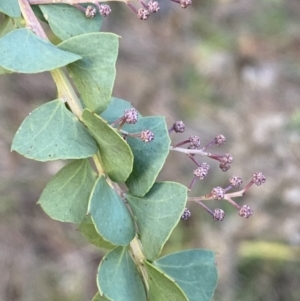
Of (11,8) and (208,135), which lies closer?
(11,8)

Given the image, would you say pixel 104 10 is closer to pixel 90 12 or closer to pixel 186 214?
pixel 90 12

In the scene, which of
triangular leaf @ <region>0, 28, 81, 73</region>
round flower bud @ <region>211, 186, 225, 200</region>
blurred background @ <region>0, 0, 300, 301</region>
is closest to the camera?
triangular leaf @ <region>0, 28, 81, 73</region>

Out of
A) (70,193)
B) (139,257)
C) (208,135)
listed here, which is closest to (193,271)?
(139,257)

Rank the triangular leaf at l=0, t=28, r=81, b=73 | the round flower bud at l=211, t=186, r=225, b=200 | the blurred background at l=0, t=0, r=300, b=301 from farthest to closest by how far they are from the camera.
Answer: the blurred background at l=0, t=0, r=300, b=301
the round flower bud at l=211, t=186, r=225, b=200
the triangular leaf at l=0, t=28, r=81, b=73

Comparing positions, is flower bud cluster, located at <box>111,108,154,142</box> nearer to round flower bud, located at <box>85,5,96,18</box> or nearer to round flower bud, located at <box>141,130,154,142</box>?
round flower bud, located at <box>141,130,154,142</box>

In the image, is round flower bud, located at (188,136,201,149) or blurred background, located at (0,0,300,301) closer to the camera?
round flower bud, located at (188,136,201,149)

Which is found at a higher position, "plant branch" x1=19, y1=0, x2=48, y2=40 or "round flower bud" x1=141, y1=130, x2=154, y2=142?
"plant branch" x1=19, y1=0, x2=48, y2=40

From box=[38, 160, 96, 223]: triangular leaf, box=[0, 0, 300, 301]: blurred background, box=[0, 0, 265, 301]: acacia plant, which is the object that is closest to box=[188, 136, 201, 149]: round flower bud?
box=[0, 0, 265, 301]: acacia plant
